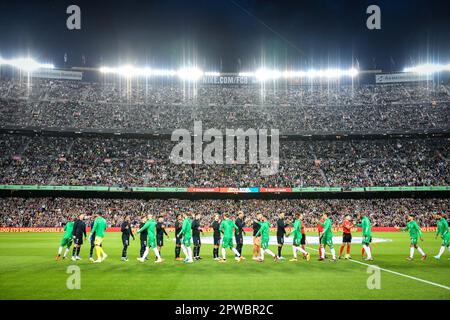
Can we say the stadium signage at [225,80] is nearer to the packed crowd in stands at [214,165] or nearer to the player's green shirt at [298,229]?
the packed crowd in stands at [214,165]

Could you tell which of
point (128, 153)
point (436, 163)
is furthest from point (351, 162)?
point (128, 153)

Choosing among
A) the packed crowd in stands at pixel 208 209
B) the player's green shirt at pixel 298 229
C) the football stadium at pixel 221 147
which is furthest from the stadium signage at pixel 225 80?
the player's green shirt at pixel 298 229

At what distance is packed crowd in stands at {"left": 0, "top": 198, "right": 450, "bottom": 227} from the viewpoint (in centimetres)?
4559

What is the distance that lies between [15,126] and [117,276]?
48190 millimetres

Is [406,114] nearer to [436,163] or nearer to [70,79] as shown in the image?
[436,163]

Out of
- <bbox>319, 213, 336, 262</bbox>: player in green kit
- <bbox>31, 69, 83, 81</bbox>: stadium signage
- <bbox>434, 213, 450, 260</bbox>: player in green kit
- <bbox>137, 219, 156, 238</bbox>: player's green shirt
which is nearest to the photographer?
<bbox>137, 219, 156, 238</bbox>: player's green shirt

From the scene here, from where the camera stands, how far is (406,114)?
59.1 m

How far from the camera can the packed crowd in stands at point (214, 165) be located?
50.4m

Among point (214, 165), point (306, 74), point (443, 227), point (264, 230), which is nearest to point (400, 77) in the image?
point (306, 74)

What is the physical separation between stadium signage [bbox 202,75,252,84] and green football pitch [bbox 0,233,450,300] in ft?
181

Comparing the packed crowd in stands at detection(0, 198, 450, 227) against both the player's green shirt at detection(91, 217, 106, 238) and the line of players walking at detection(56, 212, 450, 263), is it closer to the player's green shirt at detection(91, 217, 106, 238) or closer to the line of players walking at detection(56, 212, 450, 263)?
the line of players walking at detection(56, 212, 450, 263)

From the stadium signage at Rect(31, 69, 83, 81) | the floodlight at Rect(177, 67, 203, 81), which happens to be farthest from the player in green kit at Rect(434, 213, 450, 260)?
the stadium signage at Rect(31, 69, 83, 81)

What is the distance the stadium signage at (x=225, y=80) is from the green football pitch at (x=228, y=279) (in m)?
55.2

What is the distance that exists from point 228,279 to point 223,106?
53.1 m
